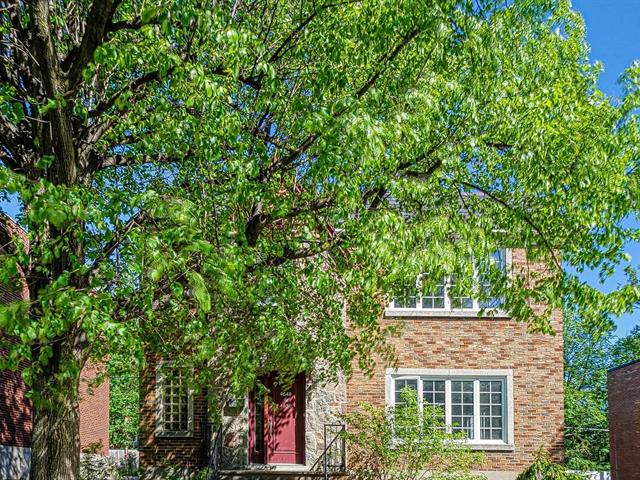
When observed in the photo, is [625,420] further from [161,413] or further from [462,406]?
[161,413]

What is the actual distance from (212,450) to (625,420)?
14.8m

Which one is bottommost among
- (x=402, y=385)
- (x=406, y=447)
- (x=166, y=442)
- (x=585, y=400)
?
(x=585, y=400)

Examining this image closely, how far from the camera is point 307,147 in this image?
9906mm

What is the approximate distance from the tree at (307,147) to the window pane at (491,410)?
7908 millimetres

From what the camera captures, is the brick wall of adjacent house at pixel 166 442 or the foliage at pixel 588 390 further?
the foliage at pixel 588 390

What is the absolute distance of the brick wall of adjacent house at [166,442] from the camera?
18.4 m

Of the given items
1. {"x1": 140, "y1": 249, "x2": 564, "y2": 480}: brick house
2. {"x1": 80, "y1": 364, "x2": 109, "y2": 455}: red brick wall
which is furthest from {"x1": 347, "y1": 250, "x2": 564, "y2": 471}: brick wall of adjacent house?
{"x1": 80, "y1": 364, "x2": 109, "y2": 455}: red brick wall

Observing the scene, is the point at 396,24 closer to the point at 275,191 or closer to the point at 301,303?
the point at 275,191

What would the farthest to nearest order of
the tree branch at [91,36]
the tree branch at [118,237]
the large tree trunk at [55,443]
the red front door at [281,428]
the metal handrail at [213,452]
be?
1. the red front door at [281,428]
2. the metal handrail at [213,452]
3. the large tree trunk at [55,443]
4. the tree branch at [118,237]
5. the tree branch at [91,36]

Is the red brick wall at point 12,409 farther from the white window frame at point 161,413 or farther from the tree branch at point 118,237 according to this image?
the tree branch at point 118,237

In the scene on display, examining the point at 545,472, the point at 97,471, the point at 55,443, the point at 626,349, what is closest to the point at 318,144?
the point at 55,443

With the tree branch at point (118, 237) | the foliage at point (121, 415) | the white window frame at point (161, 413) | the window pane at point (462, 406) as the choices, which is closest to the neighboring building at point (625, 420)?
the window pane at point (462, 406)

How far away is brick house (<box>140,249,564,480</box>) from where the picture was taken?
18141 millimetres

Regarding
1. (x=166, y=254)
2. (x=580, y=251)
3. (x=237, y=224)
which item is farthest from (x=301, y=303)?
(x=166, y=254)
